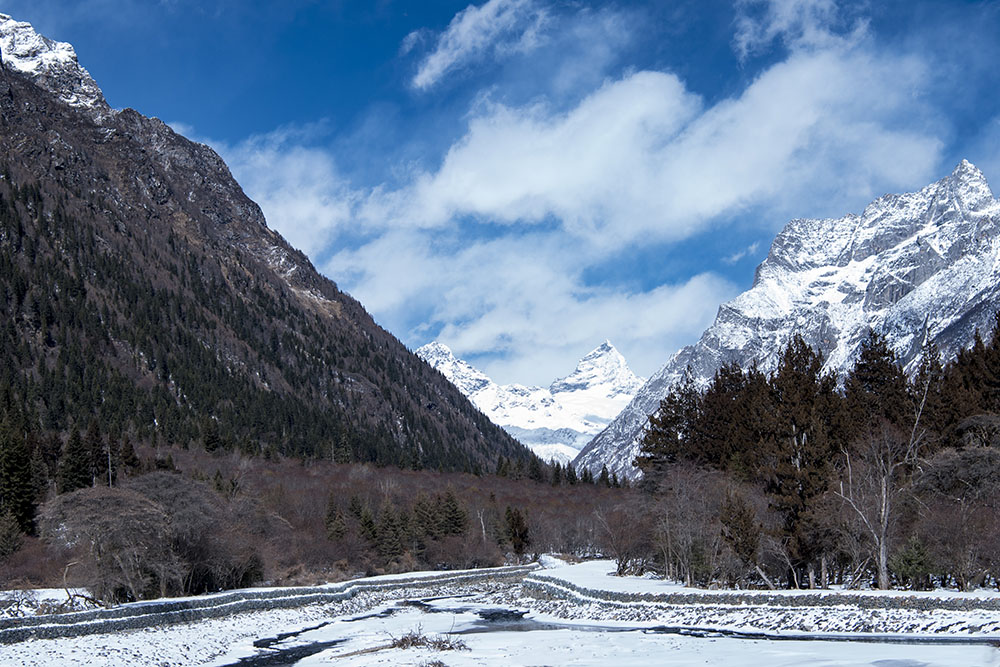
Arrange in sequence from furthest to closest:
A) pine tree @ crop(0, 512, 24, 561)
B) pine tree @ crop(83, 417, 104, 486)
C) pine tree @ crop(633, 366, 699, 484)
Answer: pine tree @ crop(83, 417, 104, 486), pine tree @ crop(633, 366, 699, 484), pine tree @ crop(0, 512, 24, 561)

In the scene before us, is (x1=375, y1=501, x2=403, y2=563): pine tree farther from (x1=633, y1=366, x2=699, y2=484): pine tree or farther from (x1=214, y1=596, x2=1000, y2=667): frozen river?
(x1=214, y1=596, x2=1000, y2=667): frozen river

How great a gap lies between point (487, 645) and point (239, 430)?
475 ft

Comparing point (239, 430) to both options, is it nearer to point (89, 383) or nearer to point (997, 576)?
point (89, 383)

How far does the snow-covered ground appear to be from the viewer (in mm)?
30203

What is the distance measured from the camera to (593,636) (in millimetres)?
40219

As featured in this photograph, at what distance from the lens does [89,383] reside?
517 ft

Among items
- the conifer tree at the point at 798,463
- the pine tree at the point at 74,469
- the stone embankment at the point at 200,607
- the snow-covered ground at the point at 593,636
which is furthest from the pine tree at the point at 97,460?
the conifer tree at the point at 798,463

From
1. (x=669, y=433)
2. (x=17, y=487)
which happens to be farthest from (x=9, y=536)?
(x=669, y=433)

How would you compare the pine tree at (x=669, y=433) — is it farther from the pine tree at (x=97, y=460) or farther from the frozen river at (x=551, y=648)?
the pine tree at (x=97, y=460)

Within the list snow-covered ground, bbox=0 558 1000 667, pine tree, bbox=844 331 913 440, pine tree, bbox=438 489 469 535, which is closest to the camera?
snow-covered ground, bbox=0 558 1000 667

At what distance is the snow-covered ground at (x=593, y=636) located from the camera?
30.2 meters

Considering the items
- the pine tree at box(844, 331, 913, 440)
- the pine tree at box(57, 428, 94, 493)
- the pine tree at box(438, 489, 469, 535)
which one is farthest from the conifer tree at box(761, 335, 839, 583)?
the pine tree at box(57, 428, 94, 493)

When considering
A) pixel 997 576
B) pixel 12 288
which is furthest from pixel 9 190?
pixel 997 576

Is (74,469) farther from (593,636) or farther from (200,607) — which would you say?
(593,636)
